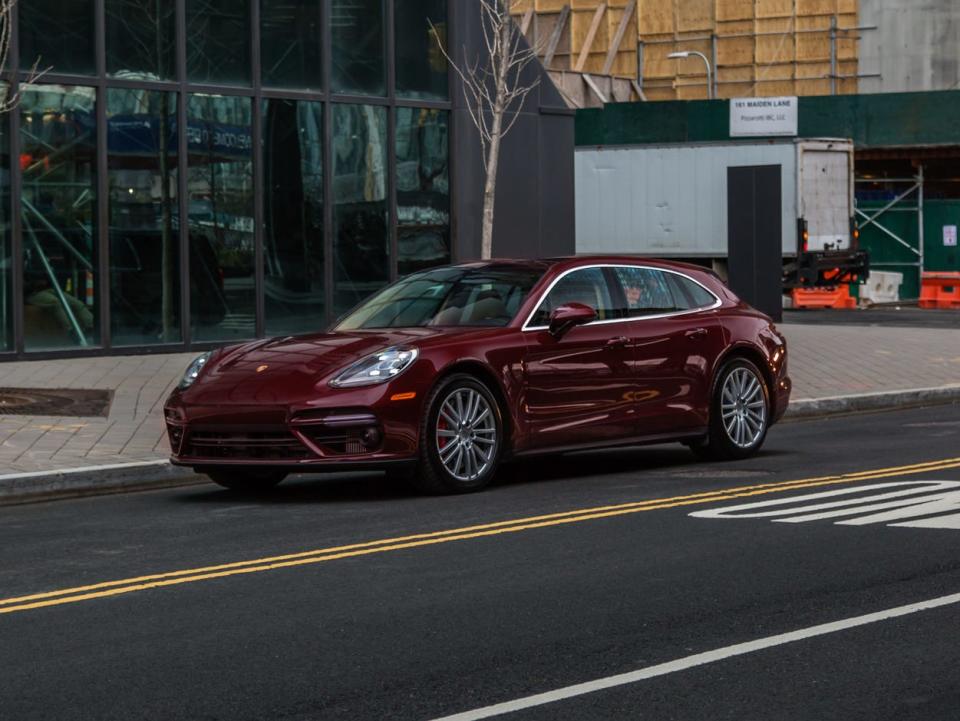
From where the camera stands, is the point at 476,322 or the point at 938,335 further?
the point at 938,335

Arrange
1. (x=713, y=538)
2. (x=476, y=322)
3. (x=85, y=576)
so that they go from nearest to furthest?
(x=85, y=576), (x=713, y=538), (x=476, y=322)

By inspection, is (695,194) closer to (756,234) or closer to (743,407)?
(756,234)

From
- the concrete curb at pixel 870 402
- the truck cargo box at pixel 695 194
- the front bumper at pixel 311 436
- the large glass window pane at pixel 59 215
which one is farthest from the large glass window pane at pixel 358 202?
the truck cargo box at pixel 695 194

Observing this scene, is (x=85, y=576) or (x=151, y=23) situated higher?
(x=151, y=23)

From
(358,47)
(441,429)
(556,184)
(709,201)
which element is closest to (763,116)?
(709,201)

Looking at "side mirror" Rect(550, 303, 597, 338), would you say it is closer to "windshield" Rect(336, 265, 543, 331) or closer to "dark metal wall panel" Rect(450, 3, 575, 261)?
"windshield" Rect(336, 265, 543, 331)

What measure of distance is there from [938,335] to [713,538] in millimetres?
18739

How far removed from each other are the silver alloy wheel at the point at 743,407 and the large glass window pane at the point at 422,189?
12.4m

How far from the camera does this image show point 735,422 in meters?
12.5

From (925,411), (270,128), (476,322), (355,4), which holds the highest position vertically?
(355,4)

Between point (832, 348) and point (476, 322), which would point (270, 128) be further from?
point (476, 322)

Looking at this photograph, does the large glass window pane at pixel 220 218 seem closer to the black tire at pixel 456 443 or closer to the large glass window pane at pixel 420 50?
the large glass window pane at pixel 420 50

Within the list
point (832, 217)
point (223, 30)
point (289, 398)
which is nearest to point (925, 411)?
point (289, 398)

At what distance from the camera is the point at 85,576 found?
786 centimetres
